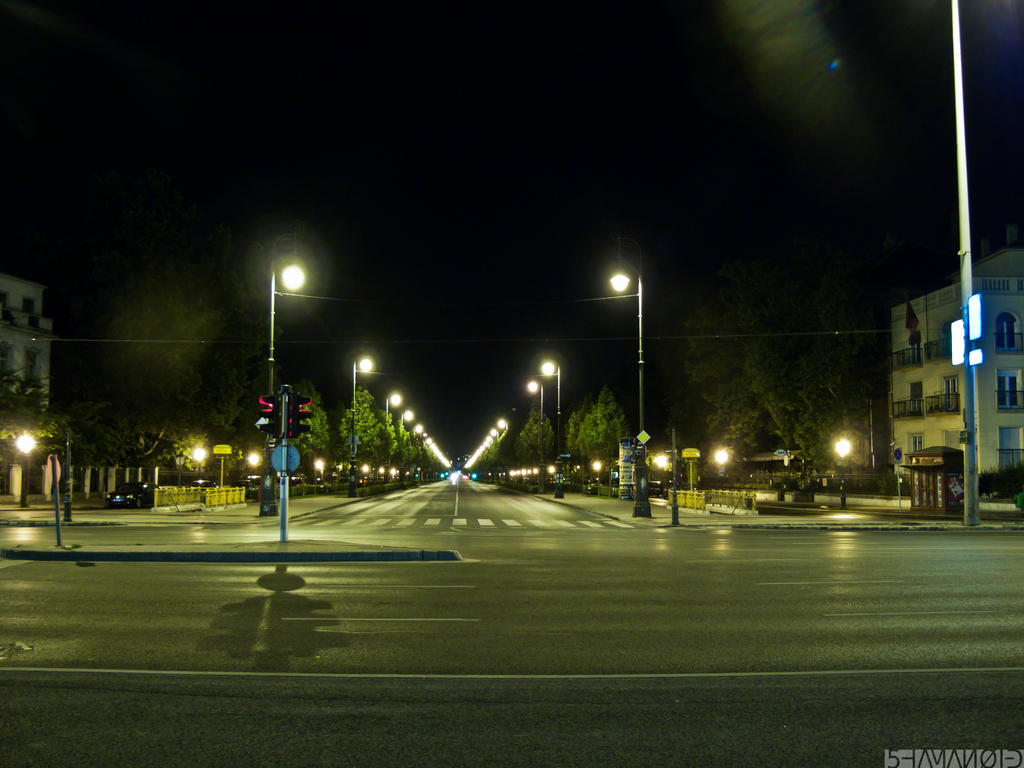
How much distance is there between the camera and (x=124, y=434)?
53.2 m

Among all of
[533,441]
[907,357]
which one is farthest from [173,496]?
[533,441]

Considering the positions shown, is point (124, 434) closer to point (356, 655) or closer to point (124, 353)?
point (124, 353)

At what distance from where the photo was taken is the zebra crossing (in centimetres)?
3241

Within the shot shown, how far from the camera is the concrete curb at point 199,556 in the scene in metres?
18.5

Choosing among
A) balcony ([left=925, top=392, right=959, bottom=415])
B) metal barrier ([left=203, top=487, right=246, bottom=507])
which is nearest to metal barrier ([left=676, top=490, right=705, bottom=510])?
balcony ([left=925, top=392, right=959, bottom=415])

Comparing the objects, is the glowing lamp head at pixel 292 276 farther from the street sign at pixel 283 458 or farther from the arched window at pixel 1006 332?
the arched window at pixel 1006 332

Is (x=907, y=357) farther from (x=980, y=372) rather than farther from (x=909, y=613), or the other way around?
(x=909, y=613)

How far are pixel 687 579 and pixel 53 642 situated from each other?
996 centimetres

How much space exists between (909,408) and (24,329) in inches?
2263

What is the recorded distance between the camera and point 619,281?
107 feet

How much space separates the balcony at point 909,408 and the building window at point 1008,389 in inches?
237

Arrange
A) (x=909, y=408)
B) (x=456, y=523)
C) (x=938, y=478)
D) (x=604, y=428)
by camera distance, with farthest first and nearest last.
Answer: (x=604, y=428) → (x=909, y=408) → (x=938, y=478) → (x=456, y=523)

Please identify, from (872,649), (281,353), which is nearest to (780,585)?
(872,649)

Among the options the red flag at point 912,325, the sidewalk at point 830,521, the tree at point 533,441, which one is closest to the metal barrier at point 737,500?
the sidewalk at point 830,521
